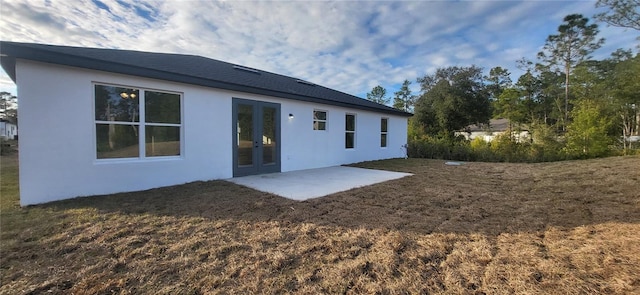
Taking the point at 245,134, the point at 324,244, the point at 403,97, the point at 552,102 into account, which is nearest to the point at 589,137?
the point at 245,134

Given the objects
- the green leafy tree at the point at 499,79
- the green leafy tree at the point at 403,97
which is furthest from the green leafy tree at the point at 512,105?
the green leafy tree at the point at 403,97

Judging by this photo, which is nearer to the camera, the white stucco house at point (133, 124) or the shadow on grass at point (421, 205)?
the shadow on grass at point (421, 205)

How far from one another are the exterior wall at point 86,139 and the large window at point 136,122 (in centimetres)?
13

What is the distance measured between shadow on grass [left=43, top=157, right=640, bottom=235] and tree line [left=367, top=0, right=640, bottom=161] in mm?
7888

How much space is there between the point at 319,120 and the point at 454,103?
1599 cm

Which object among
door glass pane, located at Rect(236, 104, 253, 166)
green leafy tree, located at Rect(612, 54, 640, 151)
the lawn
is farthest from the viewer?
green leafy tree, located at Rect(612, 54, 640, 151)

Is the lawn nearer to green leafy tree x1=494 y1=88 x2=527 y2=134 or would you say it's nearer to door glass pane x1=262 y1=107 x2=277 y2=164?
door glass pane x1=262 y1=107 x2=277 y2=164

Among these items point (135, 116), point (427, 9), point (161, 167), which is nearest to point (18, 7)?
point (135, 116)

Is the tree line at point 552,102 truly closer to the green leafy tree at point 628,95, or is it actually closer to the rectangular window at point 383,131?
the green leafy tree at point 628,95

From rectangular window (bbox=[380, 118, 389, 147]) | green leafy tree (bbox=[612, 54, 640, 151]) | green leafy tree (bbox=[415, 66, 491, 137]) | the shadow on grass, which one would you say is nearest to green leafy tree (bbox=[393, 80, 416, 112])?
green leafy tree (bbox=[415, 66, 491, 137])

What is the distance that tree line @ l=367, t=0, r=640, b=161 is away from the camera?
12565mm

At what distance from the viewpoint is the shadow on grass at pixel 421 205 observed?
347 centimetres

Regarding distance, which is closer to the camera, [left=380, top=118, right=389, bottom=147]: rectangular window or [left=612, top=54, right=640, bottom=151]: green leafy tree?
[left=380, top=118, right=389, bottom=147]: rectangular window

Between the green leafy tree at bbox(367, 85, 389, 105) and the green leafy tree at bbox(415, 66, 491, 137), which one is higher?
the green leafy tree at bbox(367, 85, 389, 105)
